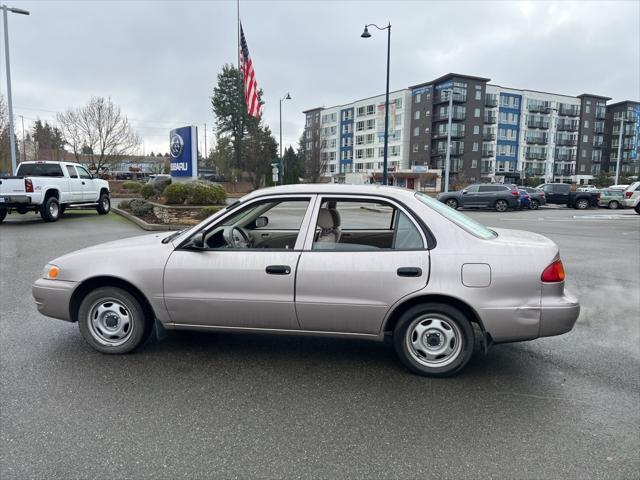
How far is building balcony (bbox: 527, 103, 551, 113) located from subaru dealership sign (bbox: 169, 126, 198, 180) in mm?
79083

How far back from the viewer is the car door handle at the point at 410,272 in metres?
3.78

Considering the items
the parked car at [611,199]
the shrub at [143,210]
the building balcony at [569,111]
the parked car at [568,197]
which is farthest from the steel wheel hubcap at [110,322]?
the building balcony at [569,111]

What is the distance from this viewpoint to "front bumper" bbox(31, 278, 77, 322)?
432 cm

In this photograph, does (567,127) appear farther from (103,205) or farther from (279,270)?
(279,270)

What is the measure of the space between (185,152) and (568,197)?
27437 mm

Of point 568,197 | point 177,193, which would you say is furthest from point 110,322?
point 568,197

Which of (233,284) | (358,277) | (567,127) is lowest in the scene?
(233,284)

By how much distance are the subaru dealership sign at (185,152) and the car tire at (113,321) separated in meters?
14.2

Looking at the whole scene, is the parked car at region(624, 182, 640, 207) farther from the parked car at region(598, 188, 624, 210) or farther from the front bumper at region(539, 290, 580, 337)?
the front bumper at region(539, 290, 580, 337)

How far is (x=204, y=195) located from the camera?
15.7 meters

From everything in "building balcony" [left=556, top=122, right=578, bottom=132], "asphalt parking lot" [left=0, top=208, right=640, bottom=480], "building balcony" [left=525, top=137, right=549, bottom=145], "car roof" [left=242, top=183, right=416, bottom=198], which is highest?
"building balcony" [left=556, top=122, right=578, bottom=132]

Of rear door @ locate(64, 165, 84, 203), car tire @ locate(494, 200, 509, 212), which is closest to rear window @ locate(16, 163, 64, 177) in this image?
rear door @ locate(64, 165, 84, 203)

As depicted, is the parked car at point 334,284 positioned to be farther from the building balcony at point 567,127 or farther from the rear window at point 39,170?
the building balcony at point 567,127

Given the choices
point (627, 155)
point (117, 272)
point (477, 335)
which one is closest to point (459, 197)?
point (477, 335)
